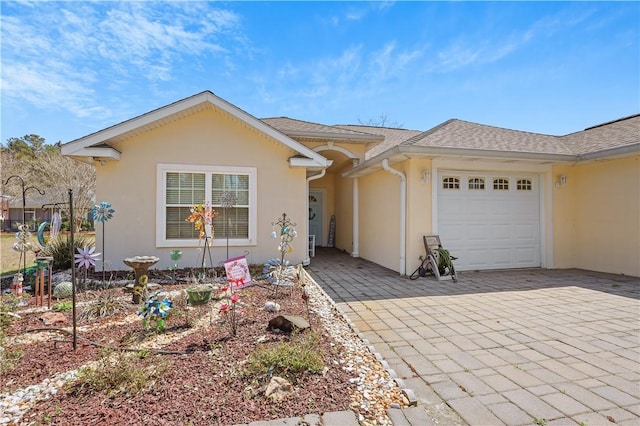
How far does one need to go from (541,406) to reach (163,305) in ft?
12.3

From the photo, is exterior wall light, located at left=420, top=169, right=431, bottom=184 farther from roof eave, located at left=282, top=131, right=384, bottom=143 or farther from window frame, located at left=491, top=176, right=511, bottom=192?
roof eave, located at left=282, top=131, right=384, bottom=143

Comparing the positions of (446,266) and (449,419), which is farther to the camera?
(446,266)

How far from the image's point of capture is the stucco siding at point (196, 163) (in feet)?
23.0

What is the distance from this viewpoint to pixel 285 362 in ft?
9.02

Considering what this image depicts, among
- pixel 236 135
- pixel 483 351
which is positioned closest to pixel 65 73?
pixel 236 135

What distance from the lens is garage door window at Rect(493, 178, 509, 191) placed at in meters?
8.40

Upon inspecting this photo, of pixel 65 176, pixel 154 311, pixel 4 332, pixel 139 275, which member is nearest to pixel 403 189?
pixel 139 275

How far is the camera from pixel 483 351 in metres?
3.61

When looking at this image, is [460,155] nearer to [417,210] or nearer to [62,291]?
[417,210]

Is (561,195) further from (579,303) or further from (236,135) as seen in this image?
(236,135)

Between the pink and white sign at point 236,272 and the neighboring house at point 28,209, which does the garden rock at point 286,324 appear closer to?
the pink and white sign at point 236,272

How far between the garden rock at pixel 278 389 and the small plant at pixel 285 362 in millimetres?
100

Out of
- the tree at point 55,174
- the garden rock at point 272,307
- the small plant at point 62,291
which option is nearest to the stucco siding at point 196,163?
the small plant at point 62,291

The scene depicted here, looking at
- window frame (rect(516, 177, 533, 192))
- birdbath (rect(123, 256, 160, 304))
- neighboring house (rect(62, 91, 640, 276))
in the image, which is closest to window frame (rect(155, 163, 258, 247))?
neighboring house (rect(62, 91, 640, 276))
